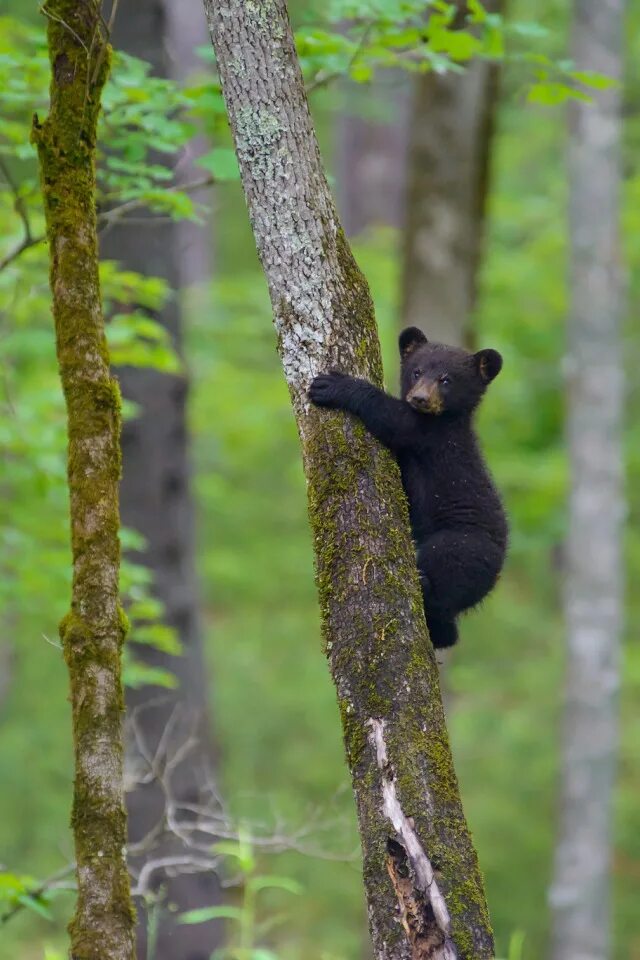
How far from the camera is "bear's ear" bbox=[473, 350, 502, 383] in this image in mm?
5180

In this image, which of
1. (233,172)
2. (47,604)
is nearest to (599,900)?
(47,604)

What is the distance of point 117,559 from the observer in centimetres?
355

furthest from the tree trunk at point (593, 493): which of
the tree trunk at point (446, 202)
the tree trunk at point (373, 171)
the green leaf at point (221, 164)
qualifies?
the tree trunk at point (373, 171)

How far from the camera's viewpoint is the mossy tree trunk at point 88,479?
342 centimetres

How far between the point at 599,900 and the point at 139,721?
15.1 feet

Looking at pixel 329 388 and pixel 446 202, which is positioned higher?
pixel 446 202

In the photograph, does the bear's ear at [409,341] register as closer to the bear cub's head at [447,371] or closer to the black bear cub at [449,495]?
the bear cub's head at [447,371]

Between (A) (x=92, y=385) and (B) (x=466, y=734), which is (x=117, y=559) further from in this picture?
(B) (x=466, y=734)

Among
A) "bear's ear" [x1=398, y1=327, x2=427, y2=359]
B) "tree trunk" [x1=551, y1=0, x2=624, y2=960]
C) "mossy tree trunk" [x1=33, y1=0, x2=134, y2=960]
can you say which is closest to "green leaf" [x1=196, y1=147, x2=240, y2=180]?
"bear's ear" [x1=398, y1=327, x2=427, y2=359]

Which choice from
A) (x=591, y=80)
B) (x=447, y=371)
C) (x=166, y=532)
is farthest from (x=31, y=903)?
(x=166, y=532)

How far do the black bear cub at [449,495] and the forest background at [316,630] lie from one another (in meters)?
5.99

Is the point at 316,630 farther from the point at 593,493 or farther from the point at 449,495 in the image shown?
the point at 449,495

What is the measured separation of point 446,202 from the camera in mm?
9016

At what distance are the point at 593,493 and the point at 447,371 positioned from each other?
5.68 metres
